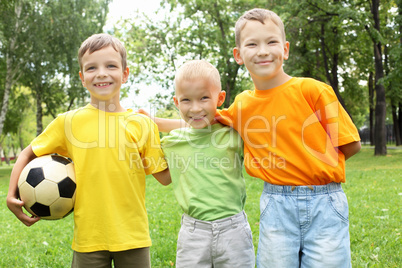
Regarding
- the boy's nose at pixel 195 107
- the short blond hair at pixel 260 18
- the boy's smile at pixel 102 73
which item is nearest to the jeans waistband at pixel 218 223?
the boy's nose at pixel 195 107

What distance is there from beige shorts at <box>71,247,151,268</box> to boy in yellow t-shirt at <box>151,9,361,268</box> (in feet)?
2.68

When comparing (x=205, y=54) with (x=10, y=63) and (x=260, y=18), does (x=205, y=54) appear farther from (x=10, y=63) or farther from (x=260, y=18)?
(x=260, y=18)

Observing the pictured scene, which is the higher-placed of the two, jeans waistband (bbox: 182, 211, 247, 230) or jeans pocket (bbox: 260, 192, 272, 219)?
jeans pocket (bbox: 260, 192, 272, 219)

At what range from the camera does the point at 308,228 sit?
92.0 inches

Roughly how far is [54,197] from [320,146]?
182cm

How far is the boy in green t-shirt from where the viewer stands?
2.48 metres

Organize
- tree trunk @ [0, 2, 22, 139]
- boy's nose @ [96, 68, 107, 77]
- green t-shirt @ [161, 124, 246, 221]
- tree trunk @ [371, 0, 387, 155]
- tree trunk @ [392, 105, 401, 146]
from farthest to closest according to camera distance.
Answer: tree trunk @ [392, 105, 401, 146]
tree trunk @ [0, 2, 22, 139]
tree trunk @ [371, 0, 387, 155]
boy's nose @ [96, 68, 107, 77]
green t-shirt @ [161, 124, 246, 221]

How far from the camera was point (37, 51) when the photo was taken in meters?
21.7

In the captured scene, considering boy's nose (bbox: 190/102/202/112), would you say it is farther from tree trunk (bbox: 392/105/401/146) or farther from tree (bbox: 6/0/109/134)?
tree trunk (bbox: 392/105/401/146)

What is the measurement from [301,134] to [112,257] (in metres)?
1.55

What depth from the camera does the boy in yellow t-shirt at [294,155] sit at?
2324mm

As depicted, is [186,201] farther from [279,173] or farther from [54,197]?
[54,197]

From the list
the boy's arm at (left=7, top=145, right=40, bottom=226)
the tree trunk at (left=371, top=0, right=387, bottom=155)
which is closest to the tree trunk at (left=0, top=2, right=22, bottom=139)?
the tree trunk at (left=371, top=0, right=387, bottom=155)

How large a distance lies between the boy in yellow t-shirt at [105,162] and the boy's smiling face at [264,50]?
2.96 feet
